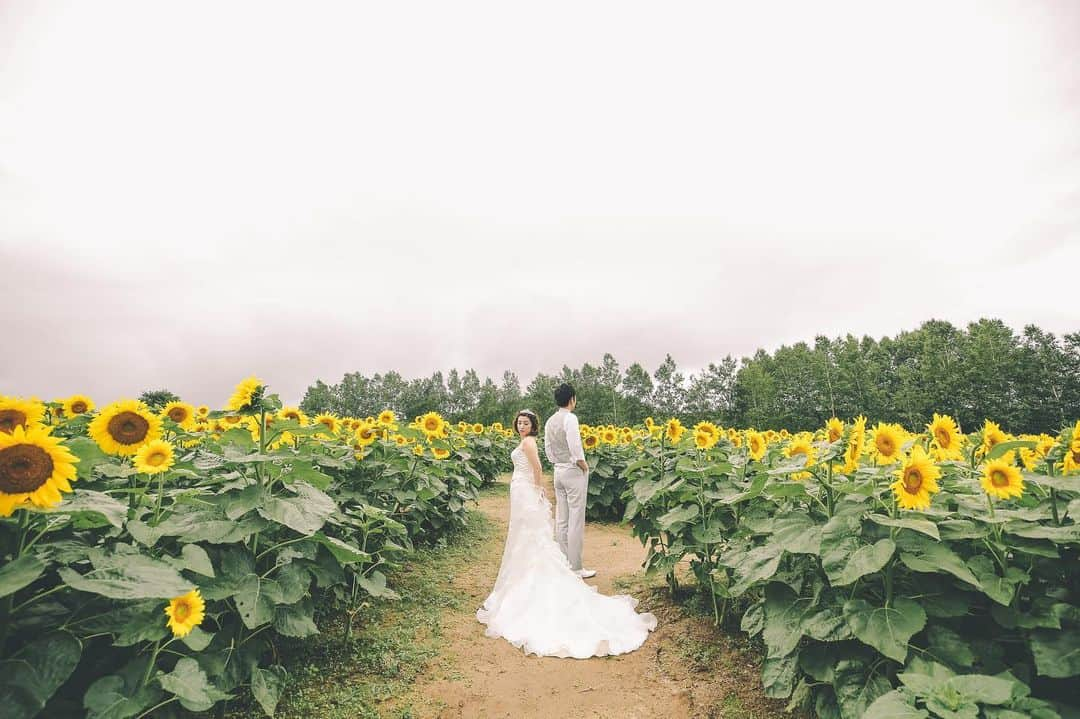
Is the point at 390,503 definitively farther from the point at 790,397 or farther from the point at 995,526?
the point at 790,397

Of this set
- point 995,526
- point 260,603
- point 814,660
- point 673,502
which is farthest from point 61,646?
point 673,502

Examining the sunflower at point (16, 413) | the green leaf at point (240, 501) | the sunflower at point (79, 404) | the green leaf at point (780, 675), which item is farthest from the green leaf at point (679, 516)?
the sunflower at point (79, 404)

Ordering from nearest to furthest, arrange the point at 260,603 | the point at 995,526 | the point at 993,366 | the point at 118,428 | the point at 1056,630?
the point at 1056,630, the point at 995,526, the point at 118,428, the point at 260,603, the point at 993,366

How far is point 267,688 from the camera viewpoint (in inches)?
125

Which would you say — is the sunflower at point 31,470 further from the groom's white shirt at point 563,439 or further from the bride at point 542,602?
the groom's white shirt at point 563,439

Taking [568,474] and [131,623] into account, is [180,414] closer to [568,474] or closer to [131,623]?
[131,623]

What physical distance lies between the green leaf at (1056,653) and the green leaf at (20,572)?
3.99 meters

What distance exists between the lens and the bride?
4980mm

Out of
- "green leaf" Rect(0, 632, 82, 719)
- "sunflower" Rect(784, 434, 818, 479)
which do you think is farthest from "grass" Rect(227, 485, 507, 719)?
"sunflower" Rect(784, 434, 818, 479)

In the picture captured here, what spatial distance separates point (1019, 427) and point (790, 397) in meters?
21.3

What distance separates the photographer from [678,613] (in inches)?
216

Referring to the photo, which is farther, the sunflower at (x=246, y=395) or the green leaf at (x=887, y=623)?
the sunflower at (x=246, y=395)

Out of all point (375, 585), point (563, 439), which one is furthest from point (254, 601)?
point (563, 439)

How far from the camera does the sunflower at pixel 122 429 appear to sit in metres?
2.74
